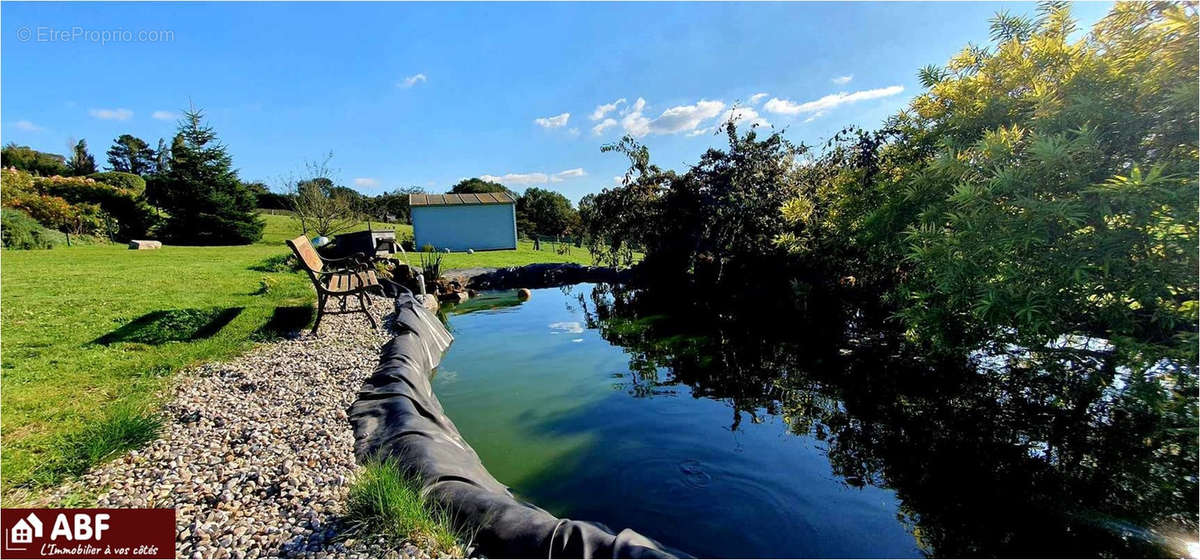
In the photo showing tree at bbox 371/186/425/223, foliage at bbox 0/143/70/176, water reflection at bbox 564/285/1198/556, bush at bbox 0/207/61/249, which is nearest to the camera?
water reflection at bbox 564/285/1198/556

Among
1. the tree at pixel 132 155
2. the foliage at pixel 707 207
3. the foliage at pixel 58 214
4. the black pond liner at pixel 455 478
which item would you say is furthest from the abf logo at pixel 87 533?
the tree at pixel 132 155

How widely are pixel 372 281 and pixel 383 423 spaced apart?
4.37 m

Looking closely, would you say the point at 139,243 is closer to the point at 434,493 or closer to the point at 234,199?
the point at 234,199

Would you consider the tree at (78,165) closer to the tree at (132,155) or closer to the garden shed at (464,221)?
the tree at (132,155)

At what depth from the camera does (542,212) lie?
36281 millimetres

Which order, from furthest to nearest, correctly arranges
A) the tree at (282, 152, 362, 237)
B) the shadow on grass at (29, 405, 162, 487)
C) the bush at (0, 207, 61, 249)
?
1. the tree at (282, 152, 362, 237)
2. the bush at (0, 207, 61, 249)
3. the shadow on grass at (29, 405, 162, 487)

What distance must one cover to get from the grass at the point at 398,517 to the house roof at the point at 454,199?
23.9 metres

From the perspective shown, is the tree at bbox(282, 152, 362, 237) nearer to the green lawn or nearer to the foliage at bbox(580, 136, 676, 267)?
the green lawn

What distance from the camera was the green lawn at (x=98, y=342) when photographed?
8.81 feet

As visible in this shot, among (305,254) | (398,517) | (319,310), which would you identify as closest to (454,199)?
(305,254)

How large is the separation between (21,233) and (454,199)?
1571cm

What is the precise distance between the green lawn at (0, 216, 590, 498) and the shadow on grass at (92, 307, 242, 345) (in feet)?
0.03

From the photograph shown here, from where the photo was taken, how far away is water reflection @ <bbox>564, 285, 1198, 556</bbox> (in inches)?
105

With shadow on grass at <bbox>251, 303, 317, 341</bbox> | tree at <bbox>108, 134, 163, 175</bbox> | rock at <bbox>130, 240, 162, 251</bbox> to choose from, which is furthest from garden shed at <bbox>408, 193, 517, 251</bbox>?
tree at <bbox>108, 134, 163, 175</bbox>
